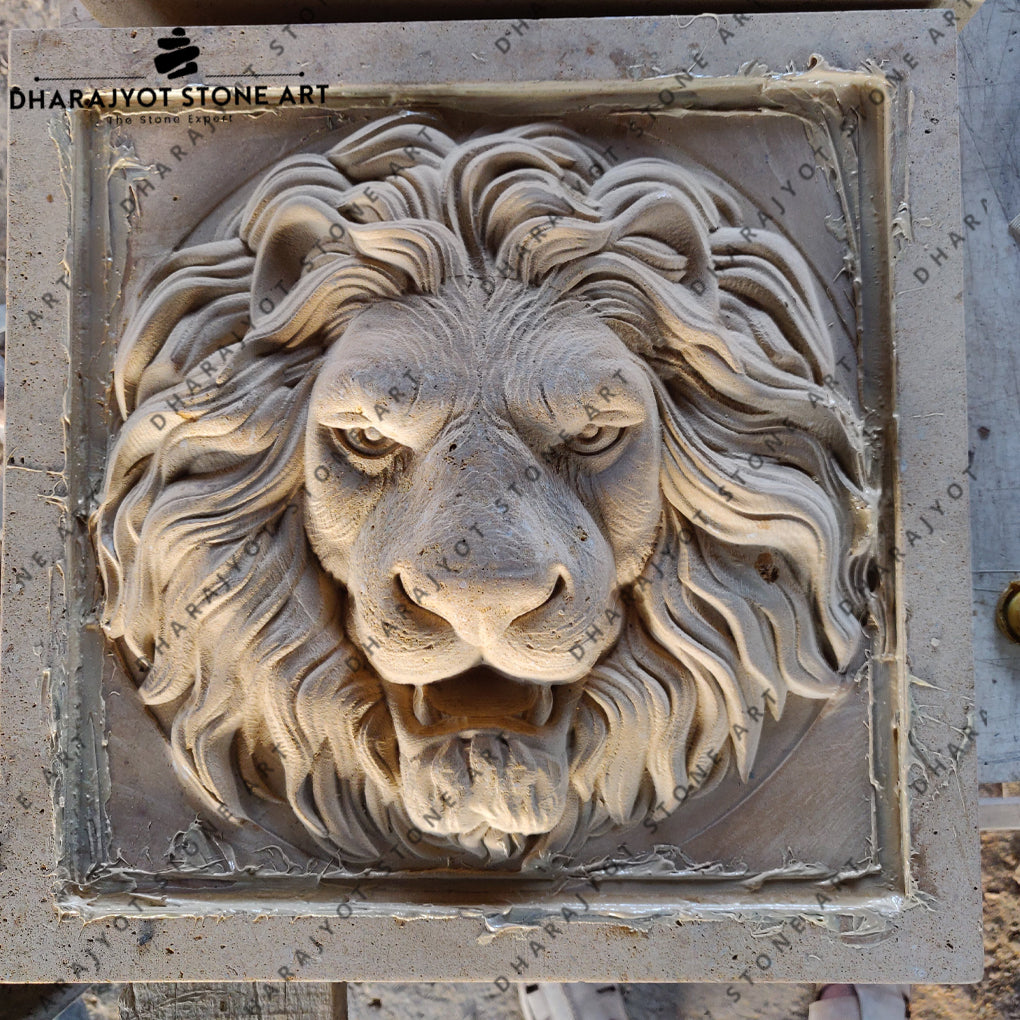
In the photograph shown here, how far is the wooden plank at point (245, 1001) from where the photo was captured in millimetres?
2439

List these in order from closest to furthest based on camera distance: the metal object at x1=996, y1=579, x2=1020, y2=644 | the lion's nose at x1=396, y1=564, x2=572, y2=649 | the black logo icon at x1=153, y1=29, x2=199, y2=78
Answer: the lion's nose at x1=396, y1=564, x2=572, y2=649 < the black logo icon at x1=153, y1=29, x2=199, y2=78 < the metal object at x1=996, y1=579, x2=1020, y2=644

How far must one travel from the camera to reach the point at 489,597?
1488mm

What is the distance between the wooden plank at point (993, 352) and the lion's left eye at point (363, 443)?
131cm

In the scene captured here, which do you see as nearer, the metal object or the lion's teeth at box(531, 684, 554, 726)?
the lion's teeth at box(531, 684, 554, 726)

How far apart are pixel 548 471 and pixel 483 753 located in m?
0.48

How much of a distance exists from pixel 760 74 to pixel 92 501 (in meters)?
1.51

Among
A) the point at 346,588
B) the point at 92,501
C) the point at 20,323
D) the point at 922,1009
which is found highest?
the point at 20,323

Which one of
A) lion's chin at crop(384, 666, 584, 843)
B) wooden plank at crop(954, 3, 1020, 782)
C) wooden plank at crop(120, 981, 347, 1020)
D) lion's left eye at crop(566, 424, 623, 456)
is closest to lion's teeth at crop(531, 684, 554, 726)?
lion's chin at crop(384, 666, 584, 843)

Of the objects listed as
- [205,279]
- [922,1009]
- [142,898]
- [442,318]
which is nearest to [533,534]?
[442,318]

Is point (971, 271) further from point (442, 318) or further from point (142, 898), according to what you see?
point (142, 898)

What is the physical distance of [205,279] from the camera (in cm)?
180

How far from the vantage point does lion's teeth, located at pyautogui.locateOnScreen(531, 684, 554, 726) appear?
5.59 feet

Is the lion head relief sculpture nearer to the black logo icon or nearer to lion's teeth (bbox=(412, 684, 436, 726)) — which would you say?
lion's teeth (bbox=(412, 684, 436, 726))

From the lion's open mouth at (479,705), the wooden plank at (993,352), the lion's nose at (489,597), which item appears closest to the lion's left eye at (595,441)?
the lion's nose at (489,597)
